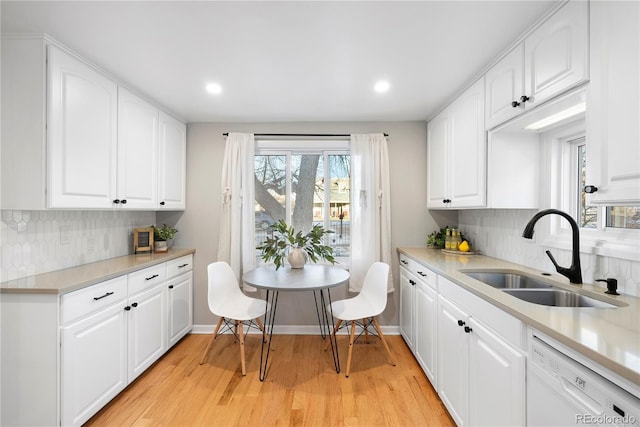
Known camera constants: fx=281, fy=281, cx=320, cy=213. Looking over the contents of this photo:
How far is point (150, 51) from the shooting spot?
180 cm

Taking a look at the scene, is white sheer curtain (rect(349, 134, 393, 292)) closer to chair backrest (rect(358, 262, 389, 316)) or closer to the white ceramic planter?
chair backrest (rect(358, 262, 389, 316))

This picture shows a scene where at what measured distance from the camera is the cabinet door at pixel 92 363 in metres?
1.62

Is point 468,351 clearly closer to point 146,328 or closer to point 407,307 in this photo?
point 407,307

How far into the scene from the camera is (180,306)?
113 inches

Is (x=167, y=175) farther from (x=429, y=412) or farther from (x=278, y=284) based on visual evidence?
(x=429, y=412)

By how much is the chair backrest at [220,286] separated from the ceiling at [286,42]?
157cm

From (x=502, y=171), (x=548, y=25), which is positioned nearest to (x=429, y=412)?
(x=502, y=171)

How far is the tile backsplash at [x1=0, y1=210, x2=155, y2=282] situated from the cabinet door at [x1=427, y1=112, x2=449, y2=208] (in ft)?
10.1

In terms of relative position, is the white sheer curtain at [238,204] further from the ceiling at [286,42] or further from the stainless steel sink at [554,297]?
the stainless steel sink at [554,297]

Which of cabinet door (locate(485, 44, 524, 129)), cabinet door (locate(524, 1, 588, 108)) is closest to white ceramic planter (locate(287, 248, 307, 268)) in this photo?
cabinet door (locate(485, 44, 524, 129))

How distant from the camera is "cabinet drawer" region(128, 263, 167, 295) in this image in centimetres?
217

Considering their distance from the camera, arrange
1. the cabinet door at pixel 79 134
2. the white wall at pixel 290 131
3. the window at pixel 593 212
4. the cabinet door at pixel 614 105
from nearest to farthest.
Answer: the cabinet door at pixel 614 105 → the window at pixel 593 212 → the cabinet door at pixel 79 134 → the white wall at pixel 290 131

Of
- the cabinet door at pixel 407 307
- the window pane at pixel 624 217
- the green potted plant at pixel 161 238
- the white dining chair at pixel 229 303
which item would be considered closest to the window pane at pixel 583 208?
the window pane at pixel 624 217

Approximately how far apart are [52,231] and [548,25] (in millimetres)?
3319
